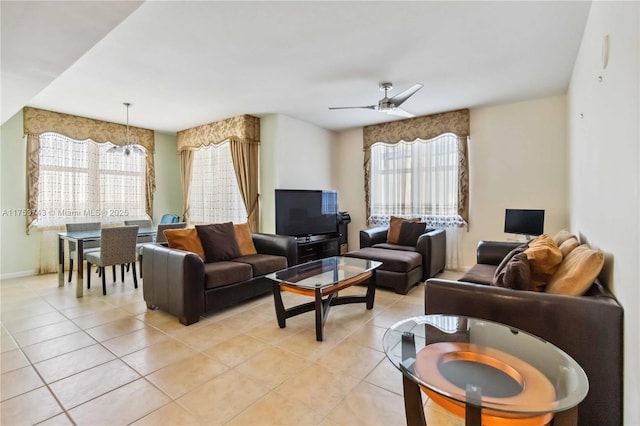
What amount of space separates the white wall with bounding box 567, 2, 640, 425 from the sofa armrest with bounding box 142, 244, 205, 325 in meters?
2.86

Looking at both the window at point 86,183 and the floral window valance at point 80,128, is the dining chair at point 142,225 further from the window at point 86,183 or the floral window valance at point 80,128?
the floral window valance at point 80,128

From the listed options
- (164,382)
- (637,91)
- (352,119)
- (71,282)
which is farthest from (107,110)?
(637,91)

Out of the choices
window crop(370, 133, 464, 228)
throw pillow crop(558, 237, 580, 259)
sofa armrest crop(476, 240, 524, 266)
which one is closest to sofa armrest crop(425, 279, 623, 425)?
throw pillow crop(558, 237, 580, 259)

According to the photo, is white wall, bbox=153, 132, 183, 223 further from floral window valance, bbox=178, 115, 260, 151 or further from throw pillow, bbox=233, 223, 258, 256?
throw pillow, bbox=233, 223, 258, 256

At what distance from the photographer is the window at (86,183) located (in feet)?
15.7

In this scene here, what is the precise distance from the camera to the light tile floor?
165 cm

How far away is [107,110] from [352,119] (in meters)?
3.90

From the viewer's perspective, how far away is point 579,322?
148cm

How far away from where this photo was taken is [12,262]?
4562mm

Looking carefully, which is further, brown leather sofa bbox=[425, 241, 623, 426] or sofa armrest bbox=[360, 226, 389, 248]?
sofa armrest bbox=[360, 226, 389, 248]

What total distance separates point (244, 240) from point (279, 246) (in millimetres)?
460

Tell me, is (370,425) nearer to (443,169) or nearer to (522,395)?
(522,395)

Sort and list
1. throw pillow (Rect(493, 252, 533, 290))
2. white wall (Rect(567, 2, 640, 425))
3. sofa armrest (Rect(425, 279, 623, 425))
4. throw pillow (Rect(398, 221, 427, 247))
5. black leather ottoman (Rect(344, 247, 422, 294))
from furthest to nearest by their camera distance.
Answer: throw pillow (Rect(398, 221, 427, 247)) < black leather ottoman (Rect(344, 247, 422, 294)) < throw pillow (Rect(493, 252, 533, 290)) < sofa armrest (Rect(425, 279, 623, 425)) < white wall (Rect(567, 2, 640, 425))

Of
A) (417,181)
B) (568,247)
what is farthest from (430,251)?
(568,247)
